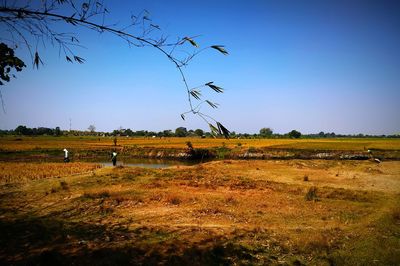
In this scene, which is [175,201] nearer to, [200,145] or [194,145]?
[194,145]

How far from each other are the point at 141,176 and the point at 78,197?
331 inches

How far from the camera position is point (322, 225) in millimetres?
11242

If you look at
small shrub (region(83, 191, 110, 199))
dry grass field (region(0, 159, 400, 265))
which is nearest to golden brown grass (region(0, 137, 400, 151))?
dry grass field (region(0, 159, 400, 265))

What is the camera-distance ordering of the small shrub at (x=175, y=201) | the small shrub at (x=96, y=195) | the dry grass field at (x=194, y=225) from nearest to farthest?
the dry grass field at (x=194, y=225)
the small shrub at (x=175, y=201)
the small shrub at (x=96, y=195)

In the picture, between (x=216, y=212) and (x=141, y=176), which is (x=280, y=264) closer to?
(x=216, y=212)

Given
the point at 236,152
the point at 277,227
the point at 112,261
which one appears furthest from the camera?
the point at 236,152

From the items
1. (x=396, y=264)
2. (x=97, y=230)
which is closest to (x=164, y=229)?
(x=97, y=230)

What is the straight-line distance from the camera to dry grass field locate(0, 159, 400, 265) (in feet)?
26.5

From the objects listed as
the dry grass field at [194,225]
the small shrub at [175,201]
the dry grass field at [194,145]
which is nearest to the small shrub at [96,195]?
the dry grass field at [194,225]

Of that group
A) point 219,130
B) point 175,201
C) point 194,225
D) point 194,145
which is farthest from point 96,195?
point 194,145

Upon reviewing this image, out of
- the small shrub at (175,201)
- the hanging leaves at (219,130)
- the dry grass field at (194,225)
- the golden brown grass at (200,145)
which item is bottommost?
the dry grass field at (194,225)

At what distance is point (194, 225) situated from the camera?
10852 mm

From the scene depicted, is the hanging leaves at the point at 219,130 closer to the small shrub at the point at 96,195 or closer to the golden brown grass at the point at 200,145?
Answer: the small shrub at the point at 96,195

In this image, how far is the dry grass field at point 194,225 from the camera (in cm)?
809
